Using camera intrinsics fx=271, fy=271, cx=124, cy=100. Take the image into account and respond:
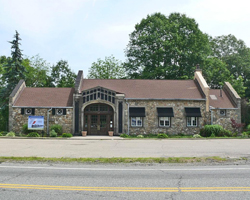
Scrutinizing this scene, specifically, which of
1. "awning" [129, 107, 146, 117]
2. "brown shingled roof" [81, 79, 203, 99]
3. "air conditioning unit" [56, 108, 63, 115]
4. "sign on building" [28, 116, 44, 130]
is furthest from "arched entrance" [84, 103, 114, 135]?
"sign on building" [28, 116, 44, 130]

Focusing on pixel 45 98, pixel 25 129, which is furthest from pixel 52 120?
pixel 45 98

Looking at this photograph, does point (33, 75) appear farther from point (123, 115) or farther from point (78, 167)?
point (78, 167)

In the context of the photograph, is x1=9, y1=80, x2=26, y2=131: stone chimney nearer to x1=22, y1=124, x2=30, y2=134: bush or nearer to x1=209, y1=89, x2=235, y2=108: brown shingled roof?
x1=22, y1=124, x2=30, y2=134: bush

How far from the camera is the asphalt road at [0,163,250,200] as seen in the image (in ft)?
21.8

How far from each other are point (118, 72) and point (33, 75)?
55.9 feet

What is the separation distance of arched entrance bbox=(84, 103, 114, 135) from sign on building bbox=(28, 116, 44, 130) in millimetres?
4748

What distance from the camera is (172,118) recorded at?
30.8 metres

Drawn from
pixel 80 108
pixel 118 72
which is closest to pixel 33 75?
pixel 118 72

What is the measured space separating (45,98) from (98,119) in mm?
7099

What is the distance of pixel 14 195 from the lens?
6590 millimetres

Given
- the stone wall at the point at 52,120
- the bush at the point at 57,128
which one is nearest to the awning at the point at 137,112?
the stone wall at the point at 52,120

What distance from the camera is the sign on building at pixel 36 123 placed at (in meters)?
29.3

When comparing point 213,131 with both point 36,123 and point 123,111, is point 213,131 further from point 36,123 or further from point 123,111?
point 36,123

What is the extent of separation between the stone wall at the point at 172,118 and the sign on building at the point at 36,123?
9.18 m
